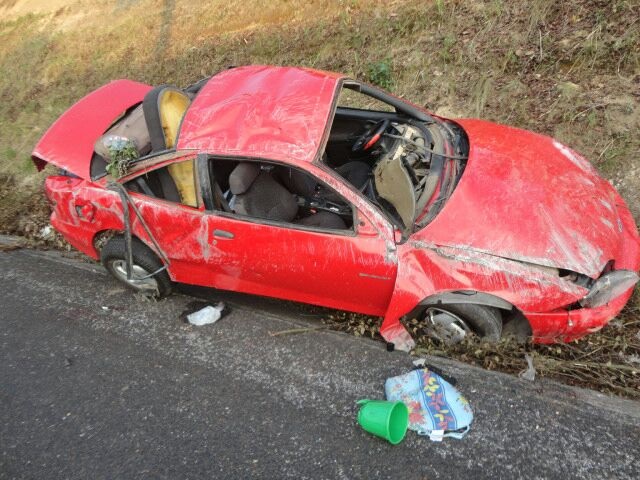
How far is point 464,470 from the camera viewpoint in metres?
2.54

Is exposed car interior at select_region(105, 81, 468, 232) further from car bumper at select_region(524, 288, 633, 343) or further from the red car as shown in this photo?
car bumper at select_region(524, 288, 633, 343)

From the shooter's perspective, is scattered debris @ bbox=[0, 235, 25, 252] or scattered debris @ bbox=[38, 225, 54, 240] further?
scattered debris @ bbox=[38, 225, 54, 240]

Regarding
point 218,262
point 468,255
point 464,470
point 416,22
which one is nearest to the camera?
point 464,470

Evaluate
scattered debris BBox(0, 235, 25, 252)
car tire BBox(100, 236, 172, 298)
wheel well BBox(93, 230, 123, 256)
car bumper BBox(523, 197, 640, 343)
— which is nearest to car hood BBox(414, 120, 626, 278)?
car bumper BBox(523, 197, 640, 343)

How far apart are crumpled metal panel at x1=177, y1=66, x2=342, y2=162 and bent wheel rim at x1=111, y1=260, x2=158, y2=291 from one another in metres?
1.27

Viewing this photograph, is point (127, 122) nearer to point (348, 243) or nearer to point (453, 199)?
point (348, 243)

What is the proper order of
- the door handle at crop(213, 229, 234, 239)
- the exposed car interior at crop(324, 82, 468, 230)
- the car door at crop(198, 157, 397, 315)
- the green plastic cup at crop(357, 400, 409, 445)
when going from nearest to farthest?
the green plastic cup at crop(357, 400, 409, 445) → the car door at crop(198, 157, 397, 315) → the exposed car interior at crop(324, 82, 468, 230) → the door handle at crop(213, 229, 234, 239)

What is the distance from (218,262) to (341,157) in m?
1.41

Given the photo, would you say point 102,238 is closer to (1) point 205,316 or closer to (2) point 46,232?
(1) point 205,316

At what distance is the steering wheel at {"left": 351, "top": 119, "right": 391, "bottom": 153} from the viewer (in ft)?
11.8

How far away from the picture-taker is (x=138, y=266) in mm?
3734

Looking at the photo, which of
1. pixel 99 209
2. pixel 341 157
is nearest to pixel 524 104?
pixel 341 157

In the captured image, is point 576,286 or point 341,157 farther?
point 341,157

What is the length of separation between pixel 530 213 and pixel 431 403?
1.36m
